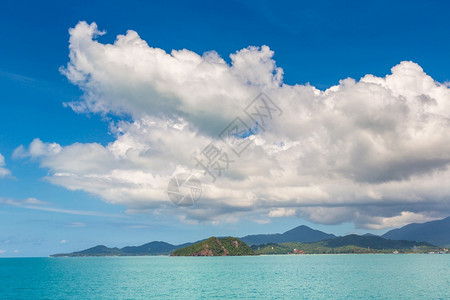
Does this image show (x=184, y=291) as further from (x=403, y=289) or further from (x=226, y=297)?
(x=403, y=289)

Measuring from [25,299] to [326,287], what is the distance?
93.1m

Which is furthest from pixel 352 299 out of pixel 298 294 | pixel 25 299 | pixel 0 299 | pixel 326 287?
pixel 0 299

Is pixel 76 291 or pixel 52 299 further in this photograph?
pixel 76 291

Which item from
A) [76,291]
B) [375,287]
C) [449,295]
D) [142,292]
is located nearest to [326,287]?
[375,287]

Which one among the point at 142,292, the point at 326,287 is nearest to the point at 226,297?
the point at 142,292

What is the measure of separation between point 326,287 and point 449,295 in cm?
3522

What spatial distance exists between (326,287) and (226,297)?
38183 millimetres

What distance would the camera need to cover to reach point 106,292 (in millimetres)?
114375

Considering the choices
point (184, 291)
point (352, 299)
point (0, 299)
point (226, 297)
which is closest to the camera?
point (352, 299)

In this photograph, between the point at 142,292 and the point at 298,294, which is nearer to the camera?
the point at 298,294

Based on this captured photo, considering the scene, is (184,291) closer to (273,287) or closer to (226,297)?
(226,297)

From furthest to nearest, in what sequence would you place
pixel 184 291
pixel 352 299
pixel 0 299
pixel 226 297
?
1. pixel 184 291
2. pixel 0 299
3. pixel 226 297
4. pixel 352 299

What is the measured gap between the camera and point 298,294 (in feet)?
344

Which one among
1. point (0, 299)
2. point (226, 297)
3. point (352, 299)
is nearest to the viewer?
point (352, 299)
